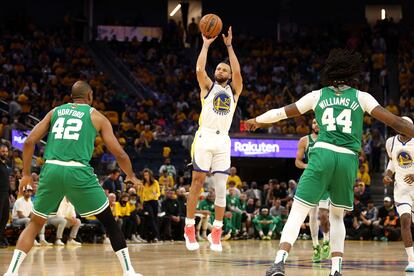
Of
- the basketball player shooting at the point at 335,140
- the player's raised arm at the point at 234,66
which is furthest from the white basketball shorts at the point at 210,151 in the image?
the basketball player shooting at the point at 335,140

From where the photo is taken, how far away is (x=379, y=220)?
2366 centimetres

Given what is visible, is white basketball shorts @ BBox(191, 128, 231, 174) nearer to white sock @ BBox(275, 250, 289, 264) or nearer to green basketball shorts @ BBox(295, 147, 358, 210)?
green basketball shorts @ BBox(295, 147, 358, 210)

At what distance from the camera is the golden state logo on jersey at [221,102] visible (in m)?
11.0

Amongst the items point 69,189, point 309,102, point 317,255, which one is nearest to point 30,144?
point 69,189

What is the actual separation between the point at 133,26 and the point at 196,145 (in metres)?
26.3

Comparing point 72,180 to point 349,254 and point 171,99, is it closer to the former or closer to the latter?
point 349,254

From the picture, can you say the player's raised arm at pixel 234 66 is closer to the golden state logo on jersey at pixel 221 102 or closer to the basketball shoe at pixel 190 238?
the golden state logo on jersey at pixel 221 102

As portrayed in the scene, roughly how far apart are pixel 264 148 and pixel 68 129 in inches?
708

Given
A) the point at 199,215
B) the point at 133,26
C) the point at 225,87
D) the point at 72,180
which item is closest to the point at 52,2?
the point at 133,26

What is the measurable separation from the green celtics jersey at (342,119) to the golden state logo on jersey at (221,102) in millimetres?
2729

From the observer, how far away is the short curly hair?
28.2 feet

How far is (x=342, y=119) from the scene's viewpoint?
27.5 feet

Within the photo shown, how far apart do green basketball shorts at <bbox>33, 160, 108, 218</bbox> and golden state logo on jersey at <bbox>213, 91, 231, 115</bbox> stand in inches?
113

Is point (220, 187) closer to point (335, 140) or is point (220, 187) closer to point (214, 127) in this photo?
point (214, 127)
